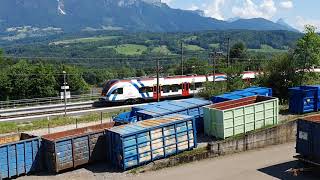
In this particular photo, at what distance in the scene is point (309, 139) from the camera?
1941 cm

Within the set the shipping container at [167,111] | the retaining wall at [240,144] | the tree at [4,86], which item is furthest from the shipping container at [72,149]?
the tree at [4,86]

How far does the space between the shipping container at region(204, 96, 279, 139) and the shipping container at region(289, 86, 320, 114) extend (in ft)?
9.93

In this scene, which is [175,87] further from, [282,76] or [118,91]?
[282,76]

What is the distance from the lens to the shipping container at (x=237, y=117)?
2367 centimetres

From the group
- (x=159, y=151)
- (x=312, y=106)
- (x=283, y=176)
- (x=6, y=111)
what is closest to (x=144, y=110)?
(x=159, y=151)

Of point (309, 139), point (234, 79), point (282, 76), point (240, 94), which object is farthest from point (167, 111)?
point (234, 79)

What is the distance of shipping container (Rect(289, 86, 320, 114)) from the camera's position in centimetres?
2809

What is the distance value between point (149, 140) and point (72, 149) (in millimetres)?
3630

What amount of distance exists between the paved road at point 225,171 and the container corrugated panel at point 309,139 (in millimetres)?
999

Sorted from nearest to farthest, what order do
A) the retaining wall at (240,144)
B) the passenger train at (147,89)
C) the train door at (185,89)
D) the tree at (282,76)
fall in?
1. the retaining wall at (240,144)
2. the tree at (282,76)
3. the passenger train at (147,89)
4. the train door at (185,89)

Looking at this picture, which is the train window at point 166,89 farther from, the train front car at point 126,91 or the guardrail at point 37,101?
the guardrail at point 37,101

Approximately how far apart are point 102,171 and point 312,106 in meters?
15.5

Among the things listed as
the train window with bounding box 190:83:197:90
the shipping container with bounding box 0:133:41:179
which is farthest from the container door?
the train window with bounding box 190:83:197:90

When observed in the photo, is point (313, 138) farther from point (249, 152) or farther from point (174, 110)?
point (174, 110)
